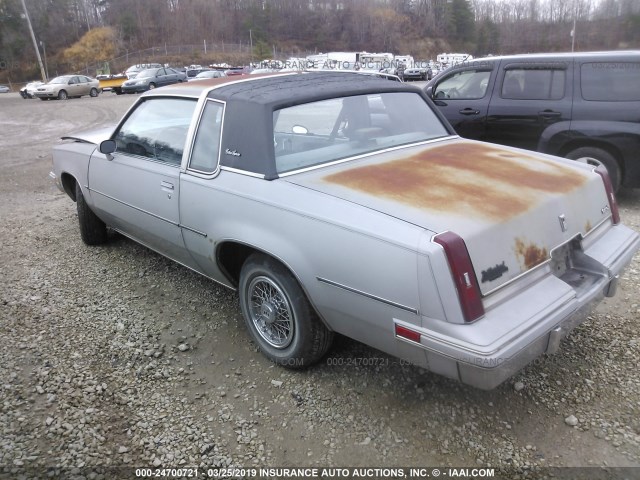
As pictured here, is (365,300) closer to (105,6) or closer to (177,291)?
(177,291)

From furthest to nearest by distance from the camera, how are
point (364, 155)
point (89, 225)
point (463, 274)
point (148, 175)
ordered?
1. point (89, 225)
2. point (148, 175)
3. point (364, 155)
4. point (463, 274)

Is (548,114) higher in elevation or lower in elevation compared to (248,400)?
higher

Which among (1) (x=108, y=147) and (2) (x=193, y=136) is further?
(1) (x=108, y=147)

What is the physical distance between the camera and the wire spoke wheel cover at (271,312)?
2.86 m

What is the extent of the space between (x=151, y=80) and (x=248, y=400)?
31.0 m

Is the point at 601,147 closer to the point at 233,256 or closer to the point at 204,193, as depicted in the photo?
the point at 233,256

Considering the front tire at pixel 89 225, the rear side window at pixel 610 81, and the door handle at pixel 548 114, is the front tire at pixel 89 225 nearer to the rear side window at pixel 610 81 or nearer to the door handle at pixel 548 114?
the door handle at pixel 548 114

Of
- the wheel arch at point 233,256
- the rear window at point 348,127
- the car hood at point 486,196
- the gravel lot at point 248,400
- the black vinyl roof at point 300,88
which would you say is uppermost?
the black vinyl roof at point 300,88

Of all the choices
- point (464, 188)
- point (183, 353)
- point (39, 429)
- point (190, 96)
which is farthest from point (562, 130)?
point (39, 429)

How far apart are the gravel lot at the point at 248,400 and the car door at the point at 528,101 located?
8.49 ft

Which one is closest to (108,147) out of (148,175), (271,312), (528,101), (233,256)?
(148,175)

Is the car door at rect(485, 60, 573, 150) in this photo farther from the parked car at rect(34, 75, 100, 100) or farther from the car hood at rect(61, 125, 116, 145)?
the parked car at rect(34, 75, 100, 100)

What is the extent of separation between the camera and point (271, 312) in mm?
2928

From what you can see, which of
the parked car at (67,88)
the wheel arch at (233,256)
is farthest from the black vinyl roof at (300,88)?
the parked car at (67,88)
